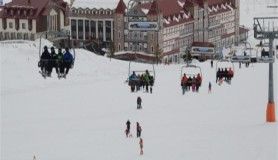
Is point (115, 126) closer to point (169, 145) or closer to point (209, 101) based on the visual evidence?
point (169, 145)

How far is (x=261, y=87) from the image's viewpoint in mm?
59188

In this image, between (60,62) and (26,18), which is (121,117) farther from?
(26,18)

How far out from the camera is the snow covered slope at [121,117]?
108ft

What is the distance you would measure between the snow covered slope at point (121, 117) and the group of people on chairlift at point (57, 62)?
8930mm

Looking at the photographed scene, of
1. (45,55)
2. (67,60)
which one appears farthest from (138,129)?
(67,60)

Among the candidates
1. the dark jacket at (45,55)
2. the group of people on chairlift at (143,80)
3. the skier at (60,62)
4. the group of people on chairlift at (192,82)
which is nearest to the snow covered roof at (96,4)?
Answer: the group of people on chairlift at (192,82)

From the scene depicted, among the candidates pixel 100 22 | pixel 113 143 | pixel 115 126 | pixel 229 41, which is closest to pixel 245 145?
pixel 113 143

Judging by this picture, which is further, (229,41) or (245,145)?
(229,41)

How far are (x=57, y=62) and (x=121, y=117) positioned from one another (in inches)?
824

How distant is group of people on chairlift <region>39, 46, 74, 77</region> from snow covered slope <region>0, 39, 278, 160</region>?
29.3 ft

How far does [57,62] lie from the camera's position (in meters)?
23.5

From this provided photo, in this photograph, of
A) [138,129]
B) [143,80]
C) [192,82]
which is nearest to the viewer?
[143,80]

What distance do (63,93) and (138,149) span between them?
2332cm

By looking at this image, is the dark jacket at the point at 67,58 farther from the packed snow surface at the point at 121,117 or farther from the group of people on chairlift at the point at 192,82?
the group of people on chairlift at the point at 192,82
